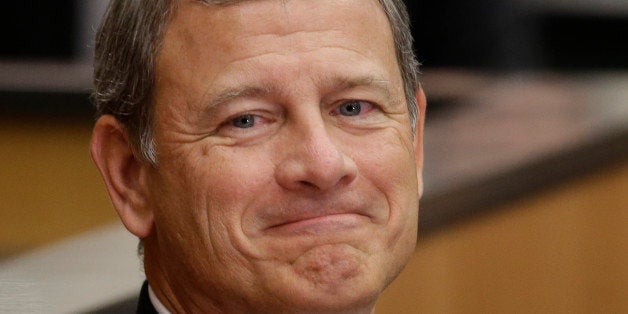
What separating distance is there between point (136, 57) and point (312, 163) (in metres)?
0.34

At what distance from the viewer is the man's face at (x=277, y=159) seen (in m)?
1.90

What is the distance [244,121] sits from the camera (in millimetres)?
1953

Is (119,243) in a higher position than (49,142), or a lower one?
higher

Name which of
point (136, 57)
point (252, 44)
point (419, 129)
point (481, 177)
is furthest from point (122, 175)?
point (481, 177)

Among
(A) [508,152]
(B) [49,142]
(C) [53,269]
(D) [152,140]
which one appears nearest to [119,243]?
(C) [53,269]

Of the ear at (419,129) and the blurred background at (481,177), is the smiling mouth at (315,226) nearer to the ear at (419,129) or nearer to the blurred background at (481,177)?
the ear at (419,129)

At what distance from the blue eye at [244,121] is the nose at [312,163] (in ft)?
0.21

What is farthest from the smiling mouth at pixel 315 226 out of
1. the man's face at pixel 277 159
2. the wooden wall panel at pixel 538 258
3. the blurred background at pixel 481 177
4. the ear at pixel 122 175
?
the wooden wall panel at pixel 538 258

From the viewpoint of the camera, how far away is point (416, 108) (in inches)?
86.5

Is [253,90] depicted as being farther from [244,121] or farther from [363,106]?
[363,106]

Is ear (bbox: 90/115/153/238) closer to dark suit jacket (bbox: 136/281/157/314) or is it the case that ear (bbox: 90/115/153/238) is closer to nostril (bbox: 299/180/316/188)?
dark suit jacket (bbox: 136/281/157/314)

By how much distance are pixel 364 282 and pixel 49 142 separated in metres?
2.51

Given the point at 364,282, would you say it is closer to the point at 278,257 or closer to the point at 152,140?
the point at 278,257

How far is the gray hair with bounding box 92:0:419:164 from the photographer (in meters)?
1.96
